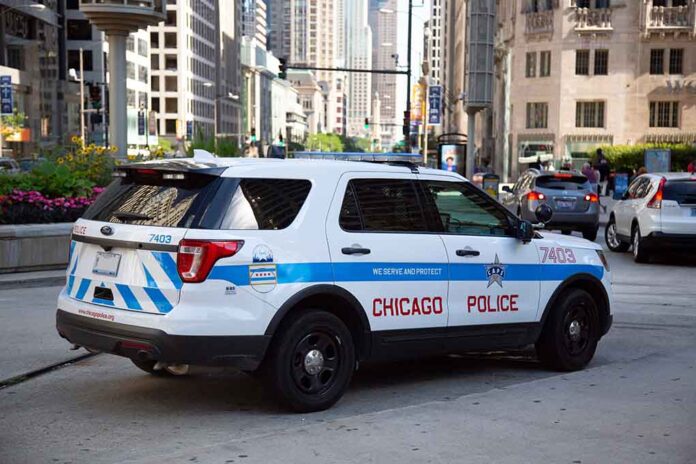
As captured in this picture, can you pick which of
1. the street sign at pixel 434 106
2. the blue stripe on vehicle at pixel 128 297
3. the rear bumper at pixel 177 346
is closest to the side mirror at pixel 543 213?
the rear bumper at pixel 177 346

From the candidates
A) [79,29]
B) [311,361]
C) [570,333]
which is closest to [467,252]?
[570,333]

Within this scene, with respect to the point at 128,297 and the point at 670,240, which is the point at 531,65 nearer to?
the point at 670,240

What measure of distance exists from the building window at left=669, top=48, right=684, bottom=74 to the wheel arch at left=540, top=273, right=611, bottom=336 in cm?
6147

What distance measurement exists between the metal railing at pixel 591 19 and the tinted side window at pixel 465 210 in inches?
2385

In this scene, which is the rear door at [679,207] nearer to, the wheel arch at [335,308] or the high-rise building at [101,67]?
the wheel arch at [335,308]

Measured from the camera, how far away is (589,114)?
2623 inches

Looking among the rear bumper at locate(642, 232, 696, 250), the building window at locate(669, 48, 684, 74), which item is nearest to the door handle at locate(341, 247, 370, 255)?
the rear bumper at locate(642, 232, 696, 250)

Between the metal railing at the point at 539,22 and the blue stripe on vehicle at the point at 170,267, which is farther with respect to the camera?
the metal railing at the point at 539,22

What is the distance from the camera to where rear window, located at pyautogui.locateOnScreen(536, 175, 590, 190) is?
23531mm

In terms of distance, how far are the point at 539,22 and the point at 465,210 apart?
62.0m

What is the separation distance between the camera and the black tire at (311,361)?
273 inches

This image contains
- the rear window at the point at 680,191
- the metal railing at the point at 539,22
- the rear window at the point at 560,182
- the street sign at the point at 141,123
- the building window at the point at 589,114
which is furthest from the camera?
the street sign at the point at 141,123

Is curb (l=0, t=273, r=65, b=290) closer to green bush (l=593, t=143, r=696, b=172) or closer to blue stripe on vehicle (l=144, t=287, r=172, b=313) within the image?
blue stripe on vehicle (l=144, t=287, r=172, b=313)

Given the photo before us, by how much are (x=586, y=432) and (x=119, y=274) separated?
11.2ft
